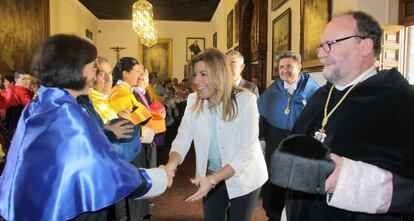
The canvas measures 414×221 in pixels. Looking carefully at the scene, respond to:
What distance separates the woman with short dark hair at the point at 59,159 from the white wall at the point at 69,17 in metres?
8.15

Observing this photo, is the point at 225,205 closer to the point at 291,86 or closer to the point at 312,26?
the point at 291,86

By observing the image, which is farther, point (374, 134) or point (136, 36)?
point (136, 36)

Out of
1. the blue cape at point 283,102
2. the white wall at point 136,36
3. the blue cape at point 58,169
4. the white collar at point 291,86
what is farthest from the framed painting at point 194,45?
the blue cape at point 58,169

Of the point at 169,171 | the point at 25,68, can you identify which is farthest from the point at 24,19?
the point at 169,171

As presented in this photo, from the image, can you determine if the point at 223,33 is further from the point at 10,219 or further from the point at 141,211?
the point at 10,219

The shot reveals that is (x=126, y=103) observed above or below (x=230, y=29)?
below

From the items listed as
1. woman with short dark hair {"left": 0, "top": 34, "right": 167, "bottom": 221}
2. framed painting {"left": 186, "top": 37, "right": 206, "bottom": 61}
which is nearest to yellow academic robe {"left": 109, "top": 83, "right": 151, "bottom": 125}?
woman with short dark hair {"left": 0, "top": 34, "right": 167, "bottom": 221}

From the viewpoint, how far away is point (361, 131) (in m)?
1.61

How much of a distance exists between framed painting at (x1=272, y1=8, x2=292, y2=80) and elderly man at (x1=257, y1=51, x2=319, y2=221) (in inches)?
95.6

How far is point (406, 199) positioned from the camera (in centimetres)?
145

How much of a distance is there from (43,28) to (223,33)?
656cm

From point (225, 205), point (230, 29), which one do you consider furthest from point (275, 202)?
point (230, 29)

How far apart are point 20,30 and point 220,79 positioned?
871 cm

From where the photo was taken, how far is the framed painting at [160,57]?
54.4 ft
